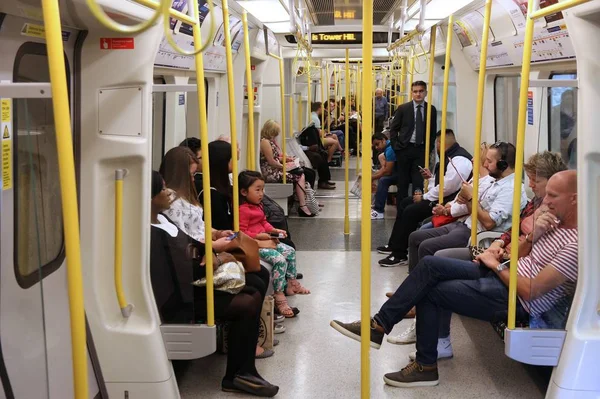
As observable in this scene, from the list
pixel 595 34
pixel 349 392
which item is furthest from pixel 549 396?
pixel 595 34

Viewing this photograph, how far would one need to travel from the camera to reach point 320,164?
40.1ft

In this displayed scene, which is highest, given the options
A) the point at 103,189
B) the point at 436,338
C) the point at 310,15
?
the point at 310,15

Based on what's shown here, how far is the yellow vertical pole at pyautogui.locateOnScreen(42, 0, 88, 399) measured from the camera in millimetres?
1753

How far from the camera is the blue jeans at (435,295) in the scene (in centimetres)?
382

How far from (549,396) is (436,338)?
0.77 metres

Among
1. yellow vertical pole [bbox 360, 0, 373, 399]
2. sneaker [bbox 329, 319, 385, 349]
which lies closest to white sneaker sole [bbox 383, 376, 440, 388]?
sneaker [bbox 329, 319, 385, 349]

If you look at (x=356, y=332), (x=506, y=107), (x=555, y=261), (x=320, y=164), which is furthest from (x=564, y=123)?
(x=320, y=164)

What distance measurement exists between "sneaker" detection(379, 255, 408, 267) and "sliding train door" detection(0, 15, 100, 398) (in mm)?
4129

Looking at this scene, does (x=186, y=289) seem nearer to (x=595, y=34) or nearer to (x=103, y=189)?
(x=103, y=189)

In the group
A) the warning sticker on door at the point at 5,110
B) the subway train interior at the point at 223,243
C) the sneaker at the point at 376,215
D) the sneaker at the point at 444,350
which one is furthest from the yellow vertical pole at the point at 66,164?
the sneaker at the point at 376,215

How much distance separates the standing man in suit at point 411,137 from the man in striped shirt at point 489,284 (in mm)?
4228

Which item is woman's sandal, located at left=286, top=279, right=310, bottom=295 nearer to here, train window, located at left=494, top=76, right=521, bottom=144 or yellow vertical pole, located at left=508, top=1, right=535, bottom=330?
train window, located at left=494, top=76, right=521, bottom=144

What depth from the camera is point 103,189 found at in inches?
123

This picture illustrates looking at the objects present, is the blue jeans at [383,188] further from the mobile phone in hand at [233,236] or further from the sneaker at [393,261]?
the mobile phone in hand at [233,236]
